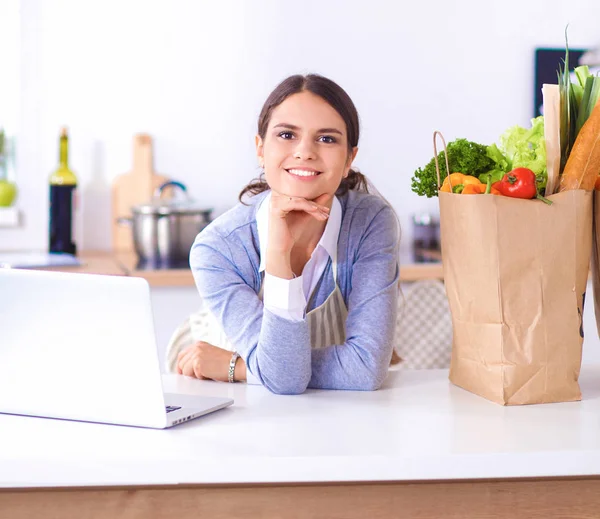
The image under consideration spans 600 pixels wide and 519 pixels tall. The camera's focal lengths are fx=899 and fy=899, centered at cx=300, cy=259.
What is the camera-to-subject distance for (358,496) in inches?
39.4

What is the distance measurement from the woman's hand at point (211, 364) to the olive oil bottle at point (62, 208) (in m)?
1.77

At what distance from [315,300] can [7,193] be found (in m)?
1.95

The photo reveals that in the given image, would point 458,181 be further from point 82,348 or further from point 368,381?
point 82,348

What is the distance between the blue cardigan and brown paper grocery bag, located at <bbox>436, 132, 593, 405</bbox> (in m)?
0.21

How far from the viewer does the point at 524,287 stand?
121cm

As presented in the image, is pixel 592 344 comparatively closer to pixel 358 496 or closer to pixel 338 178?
pixel 338 178

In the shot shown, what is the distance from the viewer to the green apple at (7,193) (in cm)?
319

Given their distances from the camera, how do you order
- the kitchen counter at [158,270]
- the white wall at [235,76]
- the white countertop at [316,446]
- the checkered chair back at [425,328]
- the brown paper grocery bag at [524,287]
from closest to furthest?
the white countertop at [316,446], the brown paper grocery bag at [524,287], the checkered chair back at [425,328], the kitchen counter at [158,270], the white wall at [235,76]

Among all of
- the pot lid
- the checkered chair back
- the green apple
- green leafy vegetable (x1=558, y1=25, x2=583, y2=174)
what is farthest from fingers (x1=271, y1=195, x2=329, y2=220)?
the green apple

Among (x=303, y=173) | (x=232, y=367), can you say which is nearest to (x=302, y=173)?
(x=303, y=173)

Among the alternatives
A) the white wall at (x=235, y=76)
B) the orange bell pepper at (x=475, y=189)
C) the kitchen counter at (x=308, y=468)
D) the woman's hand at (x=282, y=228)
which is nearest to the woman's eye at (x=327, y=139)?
the woman's hand at (x=282, y=228)

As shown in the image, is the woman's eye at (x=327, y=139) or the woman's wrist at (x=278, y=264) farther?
the woman's eye at (x=327, y=139)

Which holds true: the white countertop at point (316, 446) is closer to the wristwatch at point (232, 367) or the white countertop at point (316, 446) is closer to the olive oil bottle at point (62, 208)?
the wristwatch at point (232, 367)

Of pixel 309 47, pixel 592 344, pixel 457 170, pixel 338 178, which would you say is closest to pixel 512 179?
pixel 457 170
